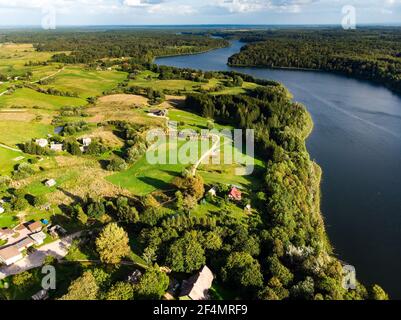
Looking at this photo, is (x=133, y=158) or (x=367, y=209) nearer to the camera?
(x=367, y=209)

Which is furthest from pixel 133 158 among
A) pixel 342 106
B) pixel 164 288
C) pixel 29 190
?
pixel 342 106

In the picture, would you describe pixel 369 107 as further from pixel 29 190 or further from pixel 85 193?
pixel 29 190

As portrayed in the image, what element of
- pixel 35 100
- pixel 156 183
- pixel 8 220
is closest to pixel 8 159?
pixel 8 220

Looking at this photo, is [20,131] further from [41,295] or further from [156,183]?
[41,295]

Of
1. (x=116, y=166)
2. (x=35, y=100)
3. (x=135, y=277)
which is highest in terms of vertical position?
(x=35, y=100)

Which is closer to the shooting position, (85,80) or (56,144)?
(56,144)

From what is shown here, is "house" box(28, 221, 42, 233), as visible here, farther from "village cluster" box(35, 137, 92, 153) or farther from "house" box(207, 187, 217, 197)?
"village cluster" box(35, 137, 92, 153)
